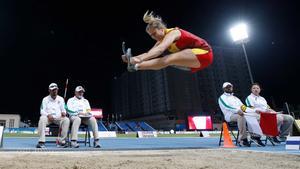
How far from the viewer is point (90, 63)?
39.7 metres

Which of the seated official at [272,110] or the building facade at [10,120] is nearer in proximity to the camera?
the seated official at [272,110]

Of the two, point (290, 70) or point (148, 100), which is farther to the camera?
point (148, 100)

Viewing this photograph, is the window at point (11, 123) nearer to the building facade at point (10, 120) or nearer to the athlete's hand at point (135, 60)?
the building facade at point (10, 120)

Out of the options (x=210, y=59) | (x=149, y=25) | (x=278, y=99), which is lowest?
(x=210, y=59)

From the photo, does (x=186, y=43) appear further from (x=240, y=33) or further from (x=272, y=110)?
(x=240, y=33)

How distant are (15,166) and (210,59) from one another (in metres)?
2.72

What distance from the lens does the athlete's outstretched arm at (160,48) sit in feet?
10.8

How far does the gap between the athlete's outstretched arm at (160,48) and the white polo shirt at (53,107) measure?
13.6ft

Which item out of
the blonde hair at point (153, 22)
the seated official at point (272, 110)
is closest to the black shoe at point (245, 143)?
the seated official at point (272, 110)

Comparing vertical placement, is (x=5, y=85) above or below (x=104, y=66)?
below

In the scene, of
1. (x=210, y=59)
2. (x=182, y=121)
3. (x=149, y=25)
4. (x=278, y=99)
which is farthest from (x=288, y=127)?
(x=182, y=121)

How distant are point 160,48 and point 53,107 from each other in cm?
442

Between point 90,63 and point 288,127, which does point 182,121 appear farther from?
point 288,127

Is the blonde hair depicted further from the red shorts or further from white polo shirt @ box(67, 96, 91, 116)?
white polo shirt @ box(67, 96, 91, 116)
